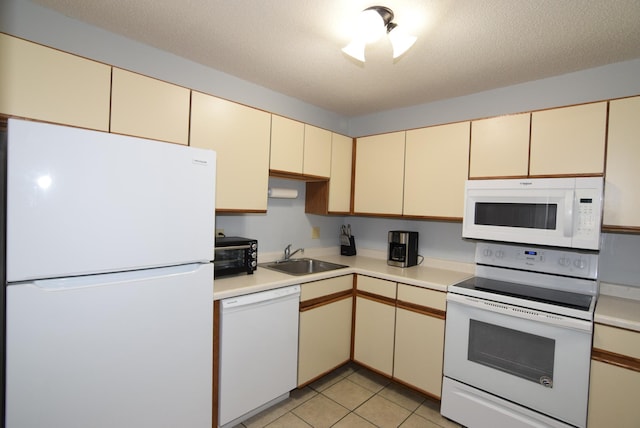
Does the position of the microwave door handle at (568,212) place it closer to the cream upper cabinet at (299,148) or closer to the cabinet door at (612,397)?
the cabinet door at (612,397)

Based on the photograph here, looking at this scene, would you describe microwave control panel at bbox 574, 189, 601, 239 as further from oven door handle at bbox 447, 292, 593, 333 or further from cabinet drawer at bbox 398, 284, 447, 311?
cabinet drawer at bbox 398, 284, 447, 311

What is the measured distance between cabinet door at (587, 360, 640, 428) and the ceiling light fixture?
1.88 metres

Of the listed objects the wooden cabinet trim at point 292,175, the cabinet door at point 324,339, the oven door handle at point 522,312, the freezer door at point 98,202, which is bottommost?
the cabinet door at point 324,339

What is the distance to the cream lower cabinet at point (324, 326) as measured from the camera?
2.24 m

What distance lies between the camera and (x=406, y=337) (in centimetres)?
228

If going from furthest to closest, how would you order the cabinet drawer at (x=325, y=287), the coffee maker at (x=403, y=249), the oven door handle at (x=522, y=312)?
the coffee maker at (x=403, y=249) → the cabinet drawer at (x=325, y=287) → the oven door handle at (x=522, y=312)

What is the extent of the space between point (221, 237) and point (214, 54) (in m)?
1.27

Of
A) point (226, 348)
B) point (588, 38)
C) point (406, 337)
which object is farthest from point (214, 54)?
point (406, 337)

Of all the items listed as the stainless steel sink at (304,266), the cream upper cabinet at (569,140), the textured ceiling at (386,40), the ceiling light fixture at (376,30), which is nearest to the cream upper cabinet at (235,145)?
the textured ceiling at (386,40)

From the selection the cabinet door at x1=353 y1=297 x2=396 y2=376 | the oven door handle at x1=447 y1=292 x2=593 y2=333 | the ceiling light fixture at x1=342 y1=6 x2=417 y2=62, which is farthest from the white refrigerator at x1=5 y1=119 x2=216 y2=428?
the oven door handle at x1=447 y1=292 x2=593 y2=333

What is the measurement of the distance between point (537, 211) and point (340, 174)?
154cm

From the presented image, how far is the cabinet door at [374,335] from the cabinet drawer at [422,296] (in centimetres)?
15

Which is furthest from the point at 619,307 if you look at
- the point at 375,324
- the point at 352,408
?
the point at 352,408

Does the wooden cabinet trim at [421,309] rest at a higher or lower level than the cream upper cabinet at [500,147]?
lower
